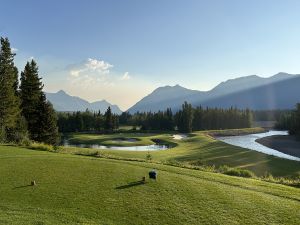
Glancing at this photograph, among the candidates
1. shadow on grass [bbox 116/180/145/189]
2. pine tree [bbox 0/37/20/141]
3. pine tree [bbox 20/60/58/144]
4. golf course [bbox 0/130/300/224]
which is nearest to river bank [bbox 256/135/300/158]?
pine tree [bbox 20/60/58/144]

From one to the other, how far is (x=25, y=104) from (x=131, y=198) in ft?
200

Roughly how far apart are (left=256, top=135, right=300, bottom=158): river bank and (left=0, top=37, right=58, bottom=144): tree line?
66.4 meters

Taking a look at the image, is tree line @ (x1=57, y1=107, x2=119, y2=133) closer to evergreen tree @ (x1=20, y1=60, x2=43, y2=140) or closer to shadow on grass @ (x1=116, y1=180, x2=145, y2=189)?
evergreen tree @ (x1=20, y1=60, x2=43, y2=140)

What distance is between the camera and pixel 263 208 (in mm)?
17844

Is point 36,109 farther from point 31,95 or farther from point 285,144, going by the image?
point 285,144

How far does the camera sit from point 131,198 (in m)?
18.5

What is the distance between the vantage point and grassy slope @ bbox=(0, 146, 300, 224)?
15.9 meters

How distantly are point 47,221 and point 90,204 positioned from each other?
114 inches

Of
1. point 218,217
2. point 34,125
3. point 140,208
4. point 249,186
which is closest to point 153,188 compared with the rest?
point 140,208

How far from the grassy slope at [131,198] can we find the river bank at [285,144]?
81.0m

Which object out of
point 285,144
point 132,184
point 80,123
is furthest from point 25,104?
point 80,123

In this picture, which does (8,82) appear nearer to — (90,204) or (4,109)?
(4,109)

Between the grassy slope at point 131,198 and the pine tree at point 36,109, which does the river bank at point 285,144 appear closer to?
the pine tree at point 36,109

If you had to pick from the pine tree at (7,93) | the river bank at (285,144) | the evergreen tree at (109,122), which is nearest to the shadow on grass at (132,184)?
the pine tree at (7,93)
